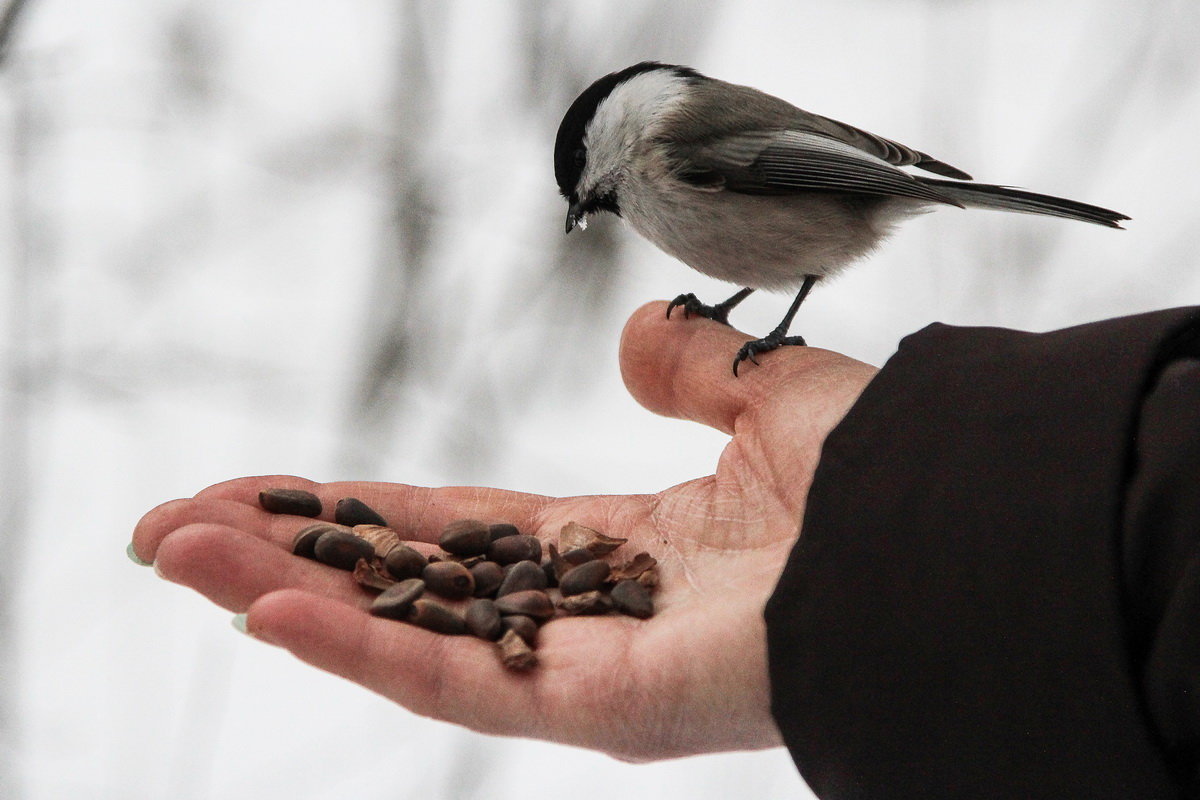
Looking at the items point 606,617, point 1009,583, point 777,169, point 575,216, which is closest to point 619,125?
point 575,216

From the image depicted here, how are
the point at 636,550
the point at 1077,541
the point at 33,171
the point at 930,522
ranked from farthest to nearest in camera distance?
1. the point at 33,171
2. the point at 636,550
3. the point at 930,522
4. the point at 1077,541

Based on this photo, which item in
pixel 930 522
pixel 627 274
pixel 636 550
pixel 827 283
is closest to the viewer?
pixel 930 522

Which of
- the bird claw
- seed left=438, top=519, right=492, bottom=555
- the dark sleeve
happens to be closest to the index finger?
seed left=438, top=519, right=492, bottom=555

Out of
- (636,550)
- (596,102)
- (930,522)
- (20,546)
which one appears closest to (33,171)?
(20,546)

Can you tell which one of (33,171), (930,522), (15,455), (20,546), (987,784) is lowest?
(20,546)

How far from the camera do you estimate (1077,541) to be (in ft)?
3.12

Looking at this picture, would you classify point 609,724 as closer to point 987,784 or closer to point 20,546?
point 987,784

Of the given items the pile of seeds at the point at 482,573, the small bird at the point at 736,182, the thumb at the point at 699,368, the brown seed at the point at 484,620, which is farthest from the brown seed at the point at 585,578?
the small bird at the point at 736,182

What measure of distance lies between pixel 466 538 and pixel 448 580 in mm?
133

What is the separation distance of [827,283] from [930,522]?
3.76 feet

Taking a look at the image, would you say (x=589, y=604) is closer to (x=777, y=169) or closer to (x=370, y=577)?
(x=370, y=577)

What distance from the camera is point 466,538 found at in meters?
1.55

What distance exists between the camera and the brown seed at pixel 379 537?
1487 millimetres

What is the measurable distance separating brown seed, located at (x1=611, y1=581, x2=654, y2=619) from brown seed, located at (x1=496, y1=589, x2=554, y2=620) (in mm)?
89
